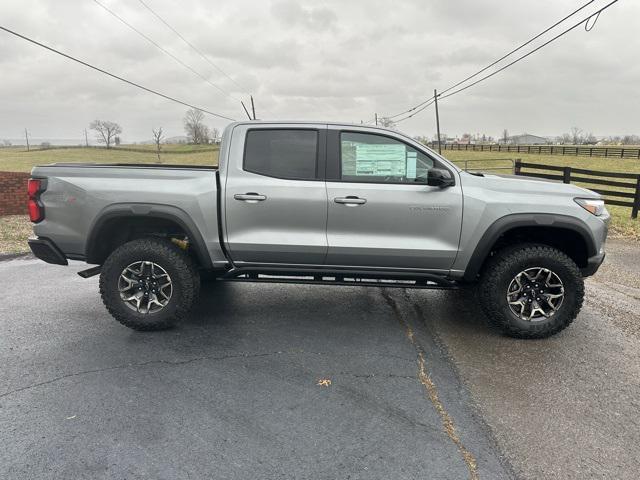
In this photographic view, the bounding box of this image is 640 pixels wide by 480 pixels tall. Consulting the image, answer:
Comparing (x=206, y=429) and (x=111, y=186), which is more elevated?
(x=111, y=186)

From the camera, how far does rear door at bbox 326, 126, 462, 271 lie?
3738 millimetres

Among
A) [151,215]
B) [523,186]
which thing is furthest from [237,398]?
[523,186]

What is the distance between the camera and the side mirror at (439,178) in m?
3.59

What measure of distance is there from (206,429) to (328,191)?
2.10 metres

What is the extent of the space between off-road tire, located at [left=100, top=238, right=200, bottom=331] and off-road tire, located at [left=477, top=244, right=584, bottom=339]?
2.68m

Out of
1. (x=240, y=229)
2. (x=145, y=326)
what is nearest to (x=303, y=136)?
(x=240, y=229)

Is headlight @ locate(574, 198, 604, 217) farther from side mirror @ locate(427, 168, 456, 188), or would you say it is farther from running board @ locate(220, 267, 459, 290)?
running board @ locate(220, 267, 459, 290)

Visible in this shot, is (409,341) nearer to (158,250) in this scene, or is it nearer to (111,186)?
(158,250)

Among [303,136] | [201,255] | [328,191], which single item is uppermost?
[303,136]

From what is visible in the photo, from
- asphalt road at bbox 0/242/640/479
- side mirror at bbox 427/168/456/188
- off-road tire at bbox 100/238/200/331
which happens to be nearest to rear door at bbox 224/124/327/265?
off-road tire at bbox 100/238/200/331

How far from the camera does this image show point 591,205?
3.78 metres

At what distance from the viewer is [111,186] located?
380 centimetres

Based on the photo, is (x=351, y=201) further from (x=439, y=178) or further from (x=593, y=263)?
(x=593, y=263)

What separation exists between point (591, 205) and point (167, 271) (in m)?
3.82
